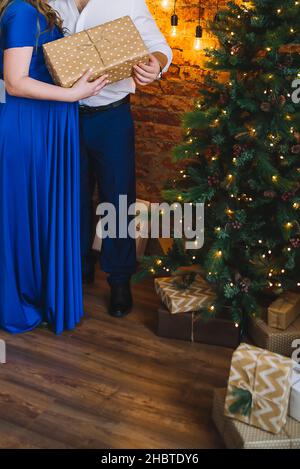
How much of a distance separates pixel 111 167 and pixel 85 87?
46 centimetres

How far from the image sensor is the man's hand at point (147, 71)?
8.48ft

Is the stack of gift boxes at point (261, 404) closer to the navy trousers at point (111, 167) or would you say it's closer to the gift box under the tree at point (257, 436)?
the gift box under the tree at point (257, 436)

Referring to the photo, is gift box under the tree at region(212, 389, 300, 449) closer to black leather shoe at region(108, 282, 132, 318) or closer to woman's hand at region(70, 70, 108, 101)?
black leather shoe at region(108, 282, 132, 318)

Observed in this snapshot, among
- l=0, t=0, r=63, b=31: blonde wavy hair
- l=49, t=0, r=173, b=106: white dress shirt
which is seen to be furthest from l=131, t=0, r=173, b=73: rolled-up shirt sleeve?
l=0, t=0, r=63, b=31: blonde wavy hair

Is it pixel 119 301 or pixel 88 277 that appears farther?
pixel 88 277

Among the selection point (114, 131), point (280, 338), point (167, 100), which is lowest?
point (280, 338)

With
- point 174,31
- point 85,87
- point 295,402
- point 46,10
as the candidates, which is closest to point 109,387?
point 295,402

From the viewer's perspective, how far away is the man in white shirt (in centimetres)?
266

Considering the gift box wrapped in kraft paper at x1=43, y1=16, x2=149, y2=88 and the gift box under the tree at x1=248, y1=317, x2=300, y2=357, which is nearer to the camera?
the gift box wrapped in kraft paper at x1=43, y1=16, x2=149, y2=88

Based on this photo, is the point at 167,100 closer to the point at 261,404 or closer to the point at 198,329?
the point at 198,329

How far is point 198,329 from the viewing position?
2.72 meters

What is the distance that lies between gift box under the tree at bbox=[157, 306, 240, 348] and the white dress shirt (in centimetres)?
92
